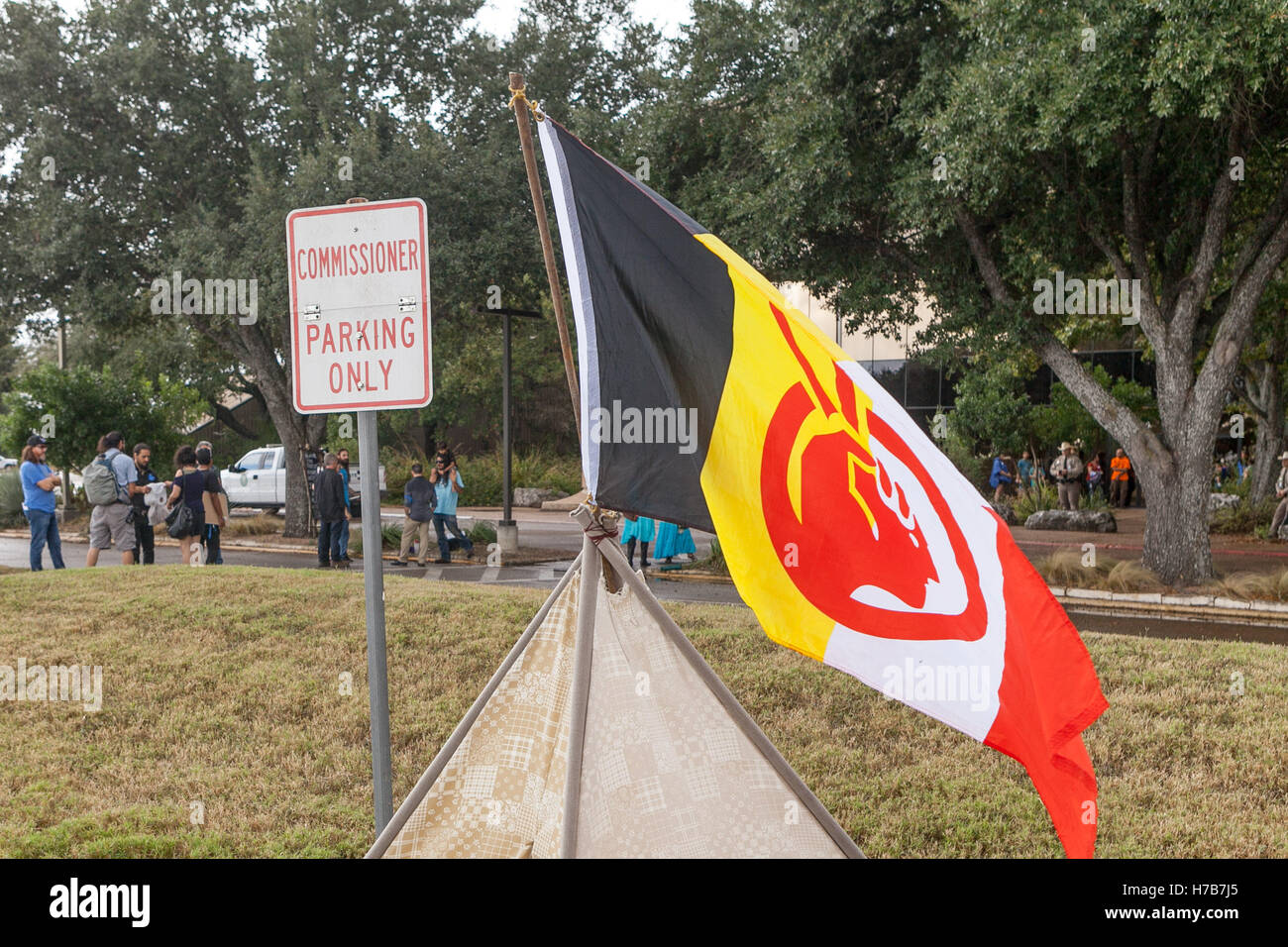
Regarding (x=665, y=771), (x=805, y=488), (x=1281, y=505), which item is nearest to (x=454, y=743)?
(x=665, y=771)

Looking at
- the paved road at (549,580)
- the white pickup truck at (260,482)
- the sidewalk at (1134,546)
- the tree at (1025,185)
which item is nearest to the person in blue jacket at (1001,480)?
the sidewalk at (1134,546)

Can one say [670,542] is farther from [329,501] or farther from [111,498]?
[111,498]

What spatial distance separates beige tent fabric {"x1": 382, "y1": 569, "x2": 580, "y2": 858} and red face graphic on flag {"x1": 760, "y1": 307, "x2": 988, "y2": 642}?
87 centimetres

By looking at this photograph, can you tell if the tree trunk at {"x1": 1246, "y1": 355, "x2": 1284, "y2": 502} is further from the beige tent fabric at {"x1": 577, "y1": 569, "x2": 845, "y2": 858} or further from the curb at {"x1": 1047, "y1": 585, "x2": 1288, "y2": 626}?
the beige tent fabric at {"x1": 577, "y1": 569, "x2": 845, "y2": 858}

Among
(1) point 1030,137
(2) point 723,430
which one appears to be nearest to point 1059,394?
(1) point 1030,137

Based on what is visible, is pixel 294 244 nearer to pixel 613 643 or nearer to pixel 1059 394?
pixel 613 643

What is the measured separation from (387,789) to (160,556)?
18.4m

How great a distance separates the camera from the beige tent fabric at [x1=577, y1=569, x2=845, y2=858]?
10.7ft

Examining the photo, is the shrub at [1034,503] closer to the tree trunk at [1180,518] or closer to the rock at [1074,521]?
the rock at [1074,521]

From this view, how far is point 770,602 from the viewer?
3.10m

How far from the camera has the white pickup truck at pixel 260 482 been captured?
105 feet

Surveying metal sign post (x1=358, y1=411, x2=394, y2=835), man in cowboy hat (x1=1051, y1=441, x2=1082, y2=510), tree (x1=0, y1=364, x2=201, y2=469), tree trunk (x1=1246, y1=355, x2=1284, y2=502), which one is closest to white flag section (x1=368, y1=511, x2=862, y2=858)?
metal sign post (x1=358, y1=411, x2=394, y2=835)

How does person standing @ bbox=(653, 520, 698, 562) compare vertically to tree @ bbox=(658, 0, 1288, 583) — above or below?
below

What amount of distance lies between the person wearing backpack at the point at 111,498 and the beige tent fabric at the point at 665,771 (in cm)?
1156
